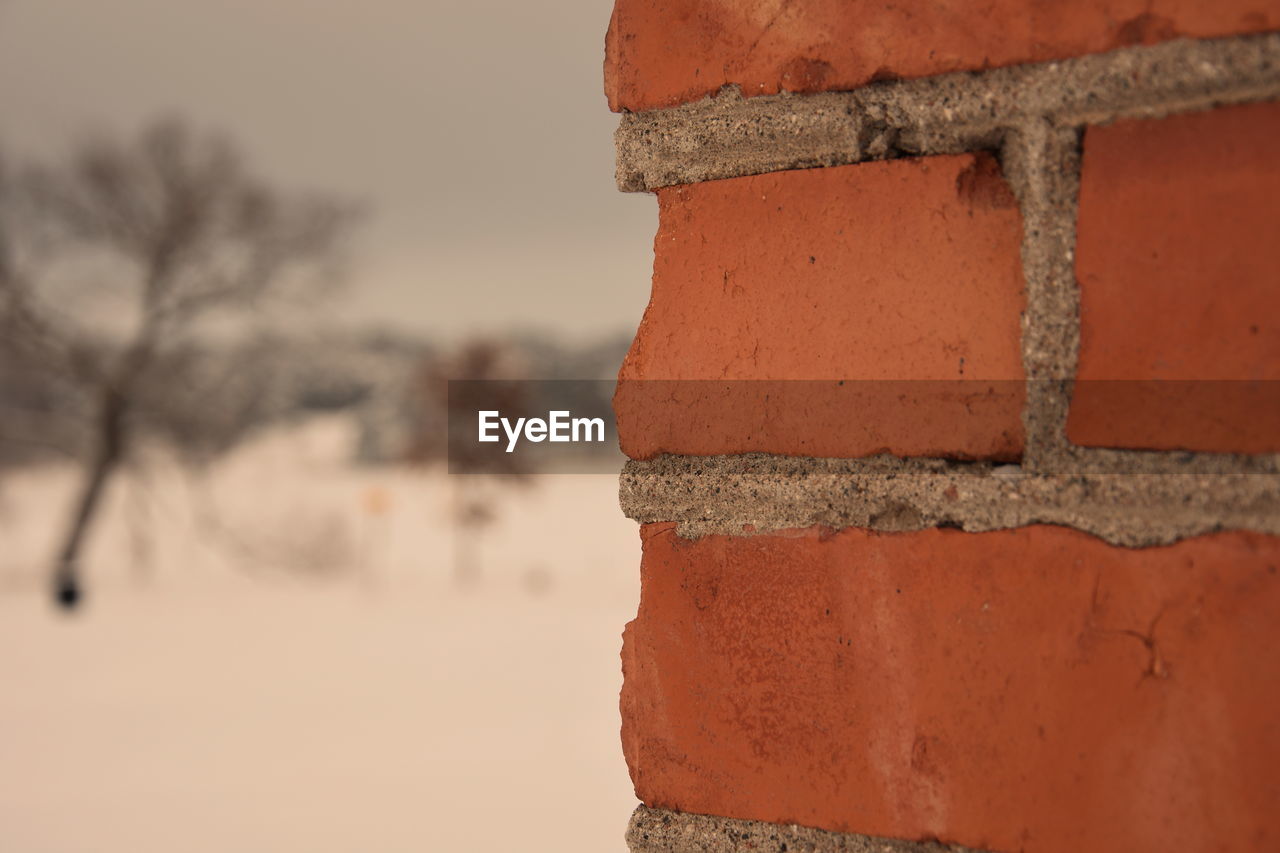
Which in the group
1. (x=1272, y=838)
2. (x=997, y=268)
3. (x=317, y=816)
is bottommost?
(x=317, y=816)

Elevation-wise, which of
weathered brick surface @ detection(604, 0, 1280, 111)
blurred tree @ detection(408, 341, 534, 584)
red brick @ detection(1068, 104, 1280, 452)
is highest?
blurred tree @ detection(408, 341, 534, 584)

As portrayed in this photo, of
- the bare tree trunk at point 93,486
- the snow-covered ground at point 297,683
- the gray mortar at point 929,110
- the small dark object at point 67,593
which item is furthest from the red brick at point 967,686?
the bare tree trunk at point 93,486

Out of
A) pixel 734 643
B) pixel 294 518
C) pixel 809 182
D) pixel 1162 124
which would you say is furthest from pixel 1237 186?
pixel 294 518

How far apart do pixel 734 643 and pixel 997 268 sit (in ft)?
0.64

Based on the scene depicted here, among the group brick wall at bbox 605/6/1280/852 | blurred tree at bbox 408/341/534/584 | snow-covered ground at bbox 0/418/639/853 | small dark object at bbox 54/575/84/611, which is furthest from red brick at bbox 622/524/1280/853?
blurred tree at bbox 408/341/534/584

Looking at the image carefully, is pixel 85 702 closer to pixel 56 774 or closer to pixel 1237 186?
pixel 56 774

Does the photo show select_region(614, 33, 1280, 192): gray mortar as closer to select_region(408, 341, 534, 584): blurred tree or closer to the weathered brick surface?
the weathered brick surface

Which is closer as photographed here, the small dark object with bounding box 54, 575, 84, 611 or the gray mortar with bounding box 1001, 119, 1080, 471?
the gray mortar with bounding box 1001, 119, 1080, 471

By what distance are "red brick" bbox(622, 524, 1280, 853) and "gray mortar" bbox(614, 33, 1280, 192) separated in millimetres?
163

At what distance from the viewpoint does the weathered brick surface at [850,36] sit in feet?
1.31

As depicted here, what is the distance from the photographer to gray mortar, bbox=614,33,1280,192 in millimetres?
391

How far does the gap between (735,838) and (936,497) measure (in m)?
0.18

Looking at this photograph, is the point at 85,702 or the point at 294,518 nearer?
the point at 85,702

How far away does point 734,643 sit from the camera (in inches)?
18.8
